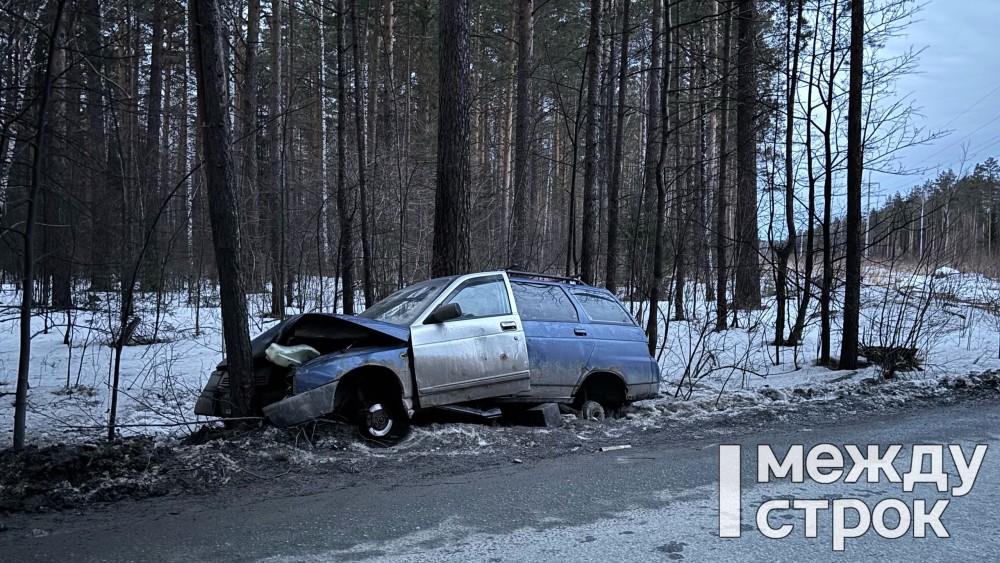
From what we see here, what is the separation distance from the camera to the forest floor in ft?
18.3

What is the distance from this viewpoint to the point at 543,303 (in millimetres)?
8305

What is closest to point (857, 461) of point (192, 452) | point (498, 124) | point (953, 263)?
point (192, 452)

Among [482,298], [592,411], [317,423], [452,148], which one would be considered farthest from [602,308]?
[317,423]

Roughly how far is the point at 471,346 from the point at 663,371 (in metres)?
6.17

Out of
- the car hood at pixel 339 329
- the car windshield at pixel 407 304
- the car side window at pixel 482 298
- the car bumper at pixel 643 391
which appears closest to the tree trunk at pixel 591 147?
the car bumper at pixel 643 391

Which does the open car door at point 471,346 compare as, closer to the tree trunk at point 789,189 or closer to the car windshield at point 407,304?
the car windshield at point 407,304

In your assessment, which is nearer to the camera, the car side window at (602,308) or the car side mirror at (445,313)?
the car side mirror at (445,313)

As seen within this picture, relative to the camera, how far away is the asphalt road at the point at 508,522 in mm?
3926

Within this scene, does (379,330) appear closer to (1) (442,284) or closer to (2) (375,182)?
(1) (442,284)

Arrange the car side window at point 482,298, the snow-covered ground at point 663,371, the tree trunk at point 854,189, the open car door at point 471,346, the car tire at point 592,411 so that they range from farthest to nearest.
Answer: the tree trunk at point 854,189
the snow-covered ground at point 663,371
the car tire at point 592,411
the car side window at point 482,298
the open car door at point 471,346

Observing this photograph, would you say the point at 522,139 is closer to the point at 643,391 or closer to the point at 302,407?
the point at 643,391

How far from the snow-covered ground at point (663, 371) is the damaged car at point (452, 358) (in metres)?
0.48

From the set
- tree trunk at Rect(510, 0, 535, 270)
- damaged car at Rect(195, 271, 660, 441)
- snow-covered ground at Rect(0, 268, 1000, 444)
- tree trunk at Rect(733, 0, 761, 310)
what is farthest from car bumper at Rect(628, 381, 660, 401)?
tree trunk at Rect(510, 0, 535, 270)

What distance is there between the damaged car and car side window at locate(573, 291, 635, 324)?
0.02 m
